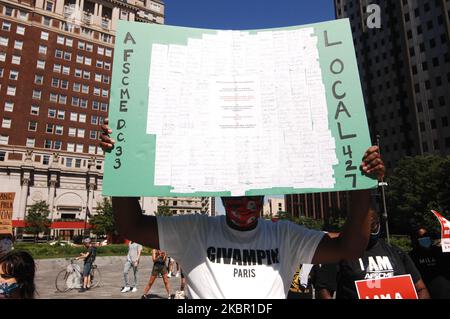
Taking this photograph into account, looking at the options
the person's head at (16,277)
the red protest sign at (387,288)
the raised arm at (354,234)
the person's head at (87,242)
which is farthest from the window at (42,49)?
the raised arm at (354,234)

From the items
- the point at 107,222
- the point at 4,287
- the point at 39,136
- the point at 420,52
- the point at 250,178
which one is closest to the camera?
the point at 250,178

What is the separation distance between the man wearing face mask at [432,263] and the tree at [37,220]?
185 feet

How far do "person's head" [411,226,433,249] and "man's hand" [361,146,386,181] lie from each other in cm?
350

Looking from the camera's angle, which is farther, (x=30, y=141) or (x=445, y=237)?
(x=30, y=141)

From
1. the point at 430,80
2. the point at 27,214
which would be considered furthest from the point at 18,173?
the point at 430,80

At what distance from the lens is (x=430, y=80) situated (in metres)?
59.9

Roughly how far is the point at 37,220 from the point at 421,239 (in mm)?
56446

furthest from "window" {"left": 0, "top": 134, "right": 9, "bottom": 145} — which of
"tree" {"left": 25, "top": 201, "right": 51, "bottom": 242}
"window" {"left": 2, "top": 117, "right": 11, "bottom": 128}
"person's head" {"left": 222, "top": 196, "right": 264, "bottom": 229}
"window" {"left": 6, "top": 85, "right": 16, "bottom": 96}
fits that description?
"person's head" {"left": 222, "top": 196, "right": 264, "bottom": 229}

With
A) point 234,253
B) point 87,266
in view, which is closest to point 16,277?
point 234,253

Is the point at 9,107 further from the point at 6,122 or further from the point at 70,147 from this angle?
the point at 70,147

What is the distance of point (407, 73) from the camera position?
211 ft

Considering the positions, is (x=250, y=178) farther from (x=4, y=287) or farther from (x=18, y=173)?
(x=18, y=173)

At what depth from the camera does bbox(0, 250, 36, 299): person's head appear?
3191 mm

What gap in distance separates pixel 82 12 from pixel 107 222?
45346 millimetres
